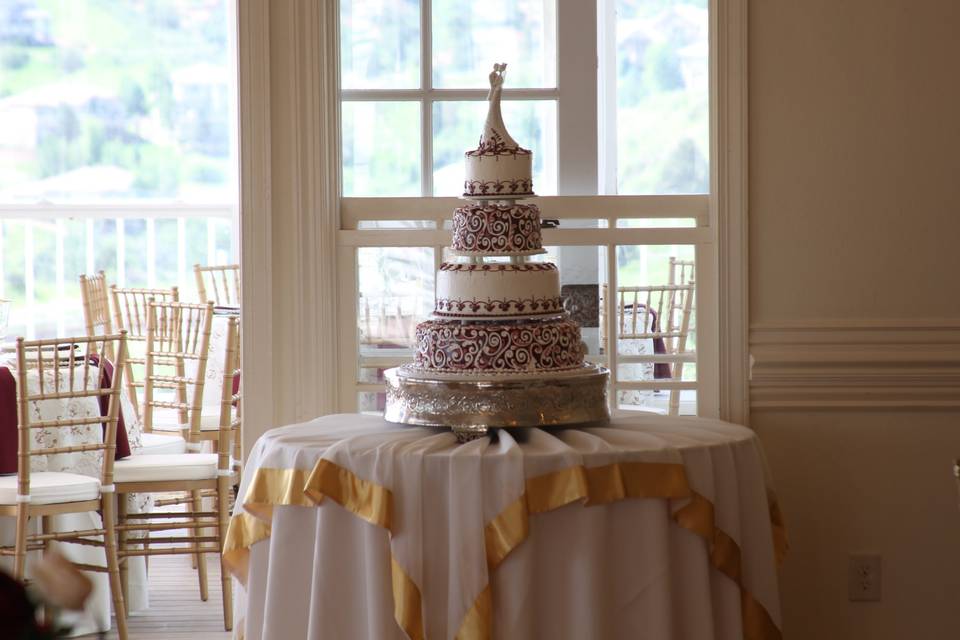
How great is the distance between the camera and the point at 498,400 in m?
2.27

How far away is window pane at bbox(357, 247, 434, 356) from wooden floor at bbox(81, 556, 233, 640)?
122 centimetres

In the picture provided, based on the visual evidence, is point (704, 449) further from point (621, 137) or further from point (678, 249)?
point (621, 137)

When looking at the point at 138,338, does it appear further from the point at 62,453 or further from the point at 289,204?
the point at 289,204

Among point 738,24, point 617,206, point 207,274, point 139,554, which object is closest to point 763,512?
point 617,206

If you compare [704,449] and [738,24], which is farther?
[738,24]

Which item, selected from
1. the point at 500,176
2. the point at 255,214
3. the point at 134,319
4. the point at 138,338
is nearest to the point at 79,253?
the point at 134,319

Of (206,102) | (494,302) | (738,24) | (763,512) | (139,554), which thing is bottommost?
(139,554)

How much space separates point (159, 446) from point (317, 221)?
174cm

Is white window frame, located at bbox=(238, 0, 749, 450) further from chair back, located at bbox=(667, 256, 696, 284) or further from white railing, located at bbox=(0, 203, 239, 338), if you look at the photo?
white railing, located at bbox=(0, 203, 239, 338)

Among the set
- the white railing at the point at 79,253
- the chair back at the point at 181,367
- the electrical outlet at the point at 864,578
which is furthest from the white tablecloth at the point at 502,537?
the white railing at the point at 79,253

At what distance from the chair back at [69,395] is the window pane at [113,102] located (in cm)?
317

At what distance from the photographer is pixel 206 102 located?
6875 millimetres

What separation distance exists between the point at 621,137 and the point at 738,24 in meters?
0.39
